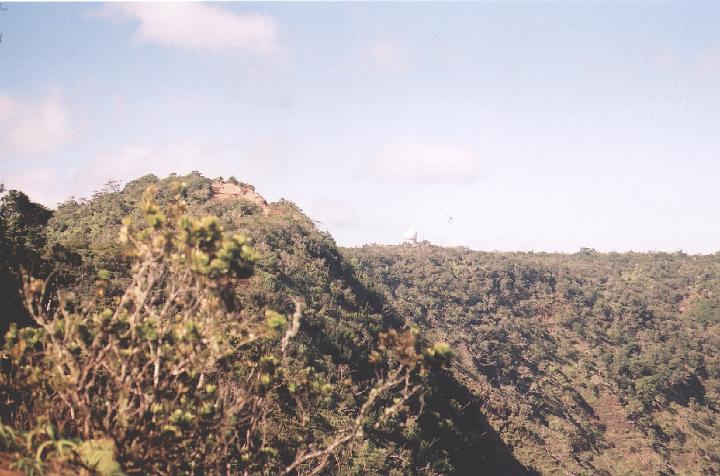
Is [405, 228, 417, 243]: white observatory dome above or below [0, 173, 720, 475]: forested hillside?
above

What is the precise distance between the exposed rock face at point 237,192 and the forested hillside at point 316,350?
1.46 ft

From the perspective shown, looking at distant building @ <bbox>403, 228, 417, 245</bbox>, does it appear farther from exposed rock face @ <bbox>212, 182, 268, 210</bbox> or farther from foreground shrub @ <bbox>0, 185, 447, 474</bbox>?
foreground shrub @ <bbox>0, 185, 447, 474</bbox>

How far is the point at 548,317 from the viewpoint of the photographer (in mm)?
60844

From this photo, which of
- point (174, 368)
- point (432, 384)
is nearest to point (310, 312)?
point (432, 384)

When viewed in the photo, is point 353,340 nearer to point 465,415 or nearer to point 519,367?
point 465,415

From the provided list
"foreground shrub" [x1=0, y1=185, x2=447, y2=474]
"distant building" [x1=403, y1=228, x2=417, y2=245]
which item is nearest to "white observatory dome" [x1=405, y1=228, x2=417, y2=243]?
"distant building" [x1=403, y1=228, x2=417, y2=245]

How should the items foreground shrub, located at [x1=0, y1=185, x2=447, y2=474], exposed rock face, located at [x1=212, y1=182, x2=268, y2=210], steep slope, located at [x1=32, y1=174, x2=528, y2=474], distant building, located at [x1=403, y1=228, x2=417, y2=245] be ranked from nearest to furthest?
1. foreground shrub, located at [x1=0, y1=185, x2=447, y2=474]
2. steep slope, located at [x1=32, y1=174, x2=528, y2=474]
3. exposed rock face, located at [x1=212, y1=182, x2=268, y2=210]
4. distant building, located at [x1=403, y1=228, x2=417, y2=245]

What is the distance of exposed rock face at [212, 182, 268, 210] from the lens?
138ft

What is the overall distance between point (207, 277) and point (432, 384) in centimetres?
2766

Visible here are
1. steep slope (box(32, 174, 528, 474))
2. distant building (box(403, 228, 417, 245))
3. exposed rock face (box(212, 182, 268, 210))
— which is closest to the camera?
steep slope (box(32, 174, 528, 474))

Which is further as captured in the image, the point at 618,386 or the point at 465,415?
the point at 618,386

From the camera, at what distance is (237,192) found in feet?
143

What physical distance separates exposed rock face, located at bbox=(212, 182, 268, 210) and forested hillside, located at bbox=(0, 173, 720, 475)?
17.5 inches

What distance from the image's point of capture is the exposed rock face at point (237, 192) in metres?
42.2
